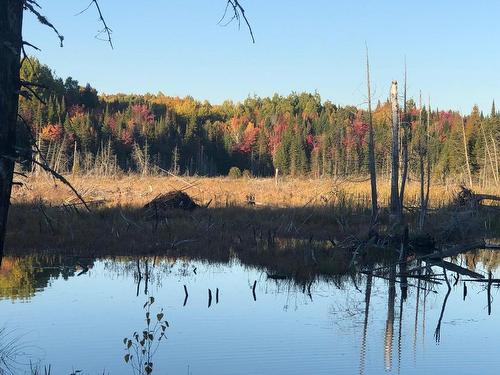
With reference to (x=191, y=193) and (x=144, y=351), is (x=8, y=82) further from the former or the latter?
(x=191, y=193)

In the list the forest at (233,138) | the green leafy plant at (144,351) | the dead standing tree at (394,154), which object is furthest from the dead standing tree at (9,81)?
the forest at (233,138)

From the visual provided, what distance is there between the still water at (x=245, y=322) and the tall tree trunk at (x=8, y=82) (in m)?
2.90

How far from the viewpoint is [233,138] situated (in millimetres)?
94875

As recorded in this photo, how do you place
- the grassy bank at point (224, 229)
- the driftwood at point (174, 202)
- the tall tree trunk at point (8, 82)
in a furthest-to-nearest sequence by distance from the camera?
the driftwood at point (174, 202), the grassy bank at point (224, 229), the tall tree trunk at point (8, 82)

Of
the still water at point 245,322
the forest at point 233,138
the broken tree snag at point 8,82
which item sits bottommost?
the still water at point 245,322

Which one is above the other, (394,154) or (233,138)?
(233,138)

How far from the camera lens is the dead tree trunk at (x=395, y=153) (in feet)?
69.8

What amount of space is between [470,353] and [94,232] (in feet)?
38.4

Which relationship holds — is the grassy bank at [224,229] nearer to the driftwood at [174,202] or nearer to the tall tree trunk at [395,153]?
the driftwood at [174,202]

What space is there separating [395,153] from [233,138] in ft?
240

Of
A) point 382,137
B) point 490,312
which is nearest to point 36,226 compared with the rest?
point 490,312

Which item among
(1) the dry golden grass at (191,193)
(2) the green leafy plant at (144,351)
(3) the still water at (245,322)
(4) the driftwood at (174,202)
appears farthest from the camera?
(1) the dry golden grass at (191,193)

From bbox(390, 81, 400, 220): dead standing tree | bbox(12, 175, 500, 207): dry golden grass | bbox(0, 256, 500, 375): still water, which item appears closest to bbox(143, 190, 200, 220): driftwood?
bbox(12, 175, 500, 207): dry golden grass

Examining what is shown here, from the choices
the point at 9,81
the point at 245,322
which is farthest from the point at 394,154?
the point at 9,81
